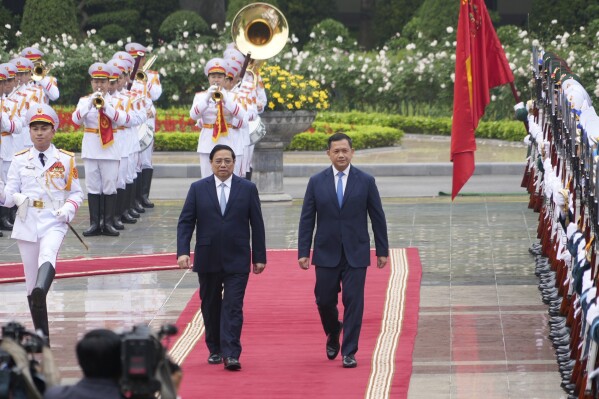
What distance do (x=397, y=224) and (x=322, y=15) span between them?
25.7 m

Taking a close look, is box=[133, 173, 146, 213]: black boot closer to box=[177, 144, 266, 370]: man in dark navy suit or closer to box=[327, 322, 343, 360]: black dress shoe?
box=[177, 144, 266, 370]: man in dark navy suit

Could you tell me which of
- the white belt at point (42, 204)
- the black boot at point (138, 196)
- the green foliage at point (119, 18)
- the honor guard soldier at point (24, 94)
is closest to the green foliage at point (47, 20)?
the green foliage at point (119, 18)

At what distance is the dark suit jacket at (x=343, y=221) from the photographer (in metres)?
11.2

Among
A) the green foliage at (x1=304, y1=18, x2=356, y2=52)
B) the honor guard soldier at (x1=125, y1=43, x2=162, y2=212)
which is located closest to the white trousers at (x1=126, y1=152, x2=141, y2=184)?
the honor guard soldier at (x1=125, y1=43, x2=162, y2=212)

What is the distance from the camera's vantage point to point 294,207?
69.2 ft

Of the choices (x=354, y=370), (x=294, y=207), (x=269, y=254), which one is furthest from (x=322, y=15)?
(x=354, y=370)

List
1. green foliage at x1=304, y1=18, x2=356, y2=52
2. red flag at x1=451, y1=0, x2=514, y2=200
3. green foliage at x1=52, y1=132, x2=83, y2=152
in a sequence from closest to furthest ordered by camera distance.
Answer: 1. red flag at x1=451, y1=0, x2=514, y2=200
2. green foliage at x1=52, y1=132, x2=83, y2=152
3. green foliage at x1=304, y1=18, x2=356, y2=52

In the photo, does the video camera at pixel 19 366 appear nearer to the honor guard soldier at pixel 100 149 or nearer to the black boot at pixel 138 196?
the honor guard soldier at pixel 100 149

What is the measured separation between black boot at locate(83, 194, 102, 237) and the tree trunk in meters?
25.5

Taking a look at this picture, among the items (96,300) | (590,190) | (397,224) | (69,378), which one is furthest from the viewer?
(397,224)

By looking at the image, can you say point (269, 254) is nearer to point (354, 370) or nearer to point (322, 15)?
point (354, 370)

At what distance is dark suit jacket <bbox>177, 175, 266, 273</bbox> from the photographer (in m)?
11.2

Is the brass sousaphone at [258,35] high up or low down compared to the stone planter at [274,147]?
up

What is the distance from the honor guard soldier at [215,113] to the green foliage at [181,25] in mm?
22747
